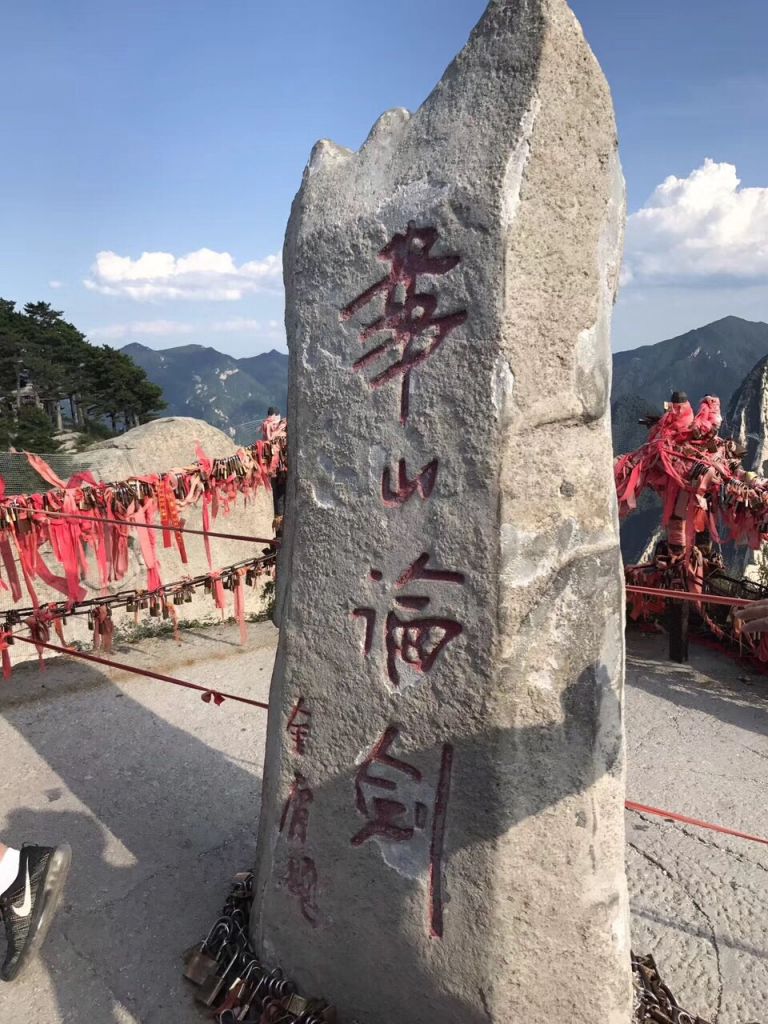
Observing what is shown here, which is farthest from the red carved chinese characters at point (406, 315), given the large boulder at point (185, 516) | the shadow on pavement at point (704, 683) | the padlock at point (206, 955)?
the large boulder at point (185, 516)

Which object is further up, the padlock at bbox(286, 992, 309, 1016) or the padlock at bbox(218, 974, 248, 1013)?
the padlock at bbox(286, 992, 309, 1016)

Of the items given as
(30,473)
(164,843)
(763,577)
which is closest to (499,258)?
(164,843)

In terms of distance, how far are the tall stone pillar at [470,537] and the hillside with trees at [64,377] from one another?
14.9 metres

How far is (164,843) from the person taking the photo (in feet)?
10.8

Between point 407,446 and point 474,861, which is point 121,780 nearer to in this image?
point 474,861

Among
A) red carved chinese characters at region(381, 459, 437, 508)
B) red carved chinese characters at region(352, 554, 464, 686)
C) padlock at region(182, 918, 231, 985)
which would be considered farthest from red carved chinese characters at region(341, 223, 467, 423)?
padlock at region(182, 918, 231, 985)

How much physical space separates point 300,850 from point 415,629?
0.90 m

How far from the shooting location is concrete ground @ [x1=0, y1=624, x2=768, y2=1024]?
8.23ft

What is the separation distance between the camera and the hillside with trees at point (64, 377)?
16.6m

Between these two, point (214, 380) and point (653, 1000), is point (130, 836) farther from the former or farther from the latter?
point (214, 380)

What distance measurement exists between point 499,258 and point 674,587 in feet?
14.9

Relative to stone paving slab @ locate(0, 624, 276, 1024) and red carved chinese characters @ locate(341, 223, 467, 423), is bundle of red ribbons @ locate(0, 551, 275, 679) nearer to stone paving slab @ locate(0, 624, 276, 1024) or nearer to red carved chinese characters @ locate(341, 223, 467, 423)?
stone paving slab @ locate(0, 624, 276, 1024)

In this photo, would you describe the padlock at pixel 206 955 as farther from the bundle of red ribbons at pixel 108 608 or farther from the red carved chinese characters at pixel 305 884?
the bundle of red ribbons at pixel 108 608

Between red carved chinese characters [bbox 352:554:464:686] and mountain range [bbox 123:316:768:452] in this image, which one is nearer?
red carved chinese characters [bbox 352:554:464:686]
